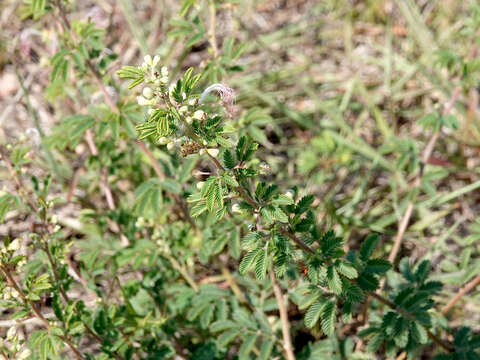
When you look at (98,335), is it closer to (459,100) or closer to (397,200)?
(397,200)

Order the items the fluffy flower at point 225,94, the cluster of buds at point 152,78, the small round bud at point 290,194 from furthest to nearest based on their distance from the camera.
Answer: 1. the fluffy flower at point 225,94
2. the small round bud at point 290,194
3. the cluster of buds at point 152,78

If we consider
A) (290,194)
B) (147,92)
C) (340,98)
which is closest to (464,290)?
(290,194)

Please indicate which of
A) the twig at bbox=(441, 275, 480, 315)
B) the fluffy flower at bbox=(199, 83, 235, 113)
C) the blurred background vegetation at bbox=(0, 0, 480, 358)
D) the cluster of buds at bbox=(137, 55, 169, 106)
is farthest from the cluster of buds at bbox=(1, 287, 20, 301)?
the twig at bbox=(441, 275, 480, 315)

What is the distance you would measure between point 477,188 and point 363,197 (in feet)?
2.69

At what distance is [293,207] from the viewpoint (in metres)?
2.05

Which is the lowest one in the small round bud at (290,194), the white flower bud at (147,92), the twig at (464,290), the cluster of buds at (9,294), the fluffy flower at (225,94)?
the twig at (464,290)

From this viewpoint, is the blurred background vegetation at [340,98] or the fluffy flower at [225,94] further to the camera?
the blurred background vegetation at [340,98]

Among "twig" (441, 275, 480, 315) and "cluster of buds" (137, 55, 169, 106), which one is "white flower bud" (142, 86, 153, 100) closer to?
"cluster of buds" (137, 55, 169, 106)

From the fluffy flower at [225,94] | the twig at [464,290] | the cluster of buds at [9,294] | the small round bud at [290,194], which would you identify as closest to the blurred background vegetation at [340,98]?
the twig at [464,290]

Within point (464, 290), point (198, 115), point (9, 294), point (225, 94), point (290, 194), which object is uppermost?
point (198, 115)

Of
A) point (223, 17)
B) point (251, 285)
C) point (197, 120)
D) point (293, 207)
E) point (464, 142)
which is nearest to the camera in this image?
point (197, 120)

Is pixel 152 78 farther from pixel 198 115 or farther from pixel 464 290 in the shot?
pixel 464 290

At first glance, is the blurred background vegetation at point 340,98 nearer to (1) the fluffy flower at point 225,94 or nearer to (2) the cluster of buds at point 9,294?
(1) the fluffy flower at point 225,94

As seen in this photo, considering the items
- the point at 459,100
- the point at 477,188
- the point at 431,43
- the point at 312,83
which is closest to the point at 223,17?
the point at 312,83
